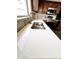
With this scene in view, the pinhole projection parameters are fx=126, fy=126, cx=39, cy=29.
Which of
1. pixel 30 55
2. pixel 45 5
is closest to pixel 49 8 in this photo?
pixel 45 5
